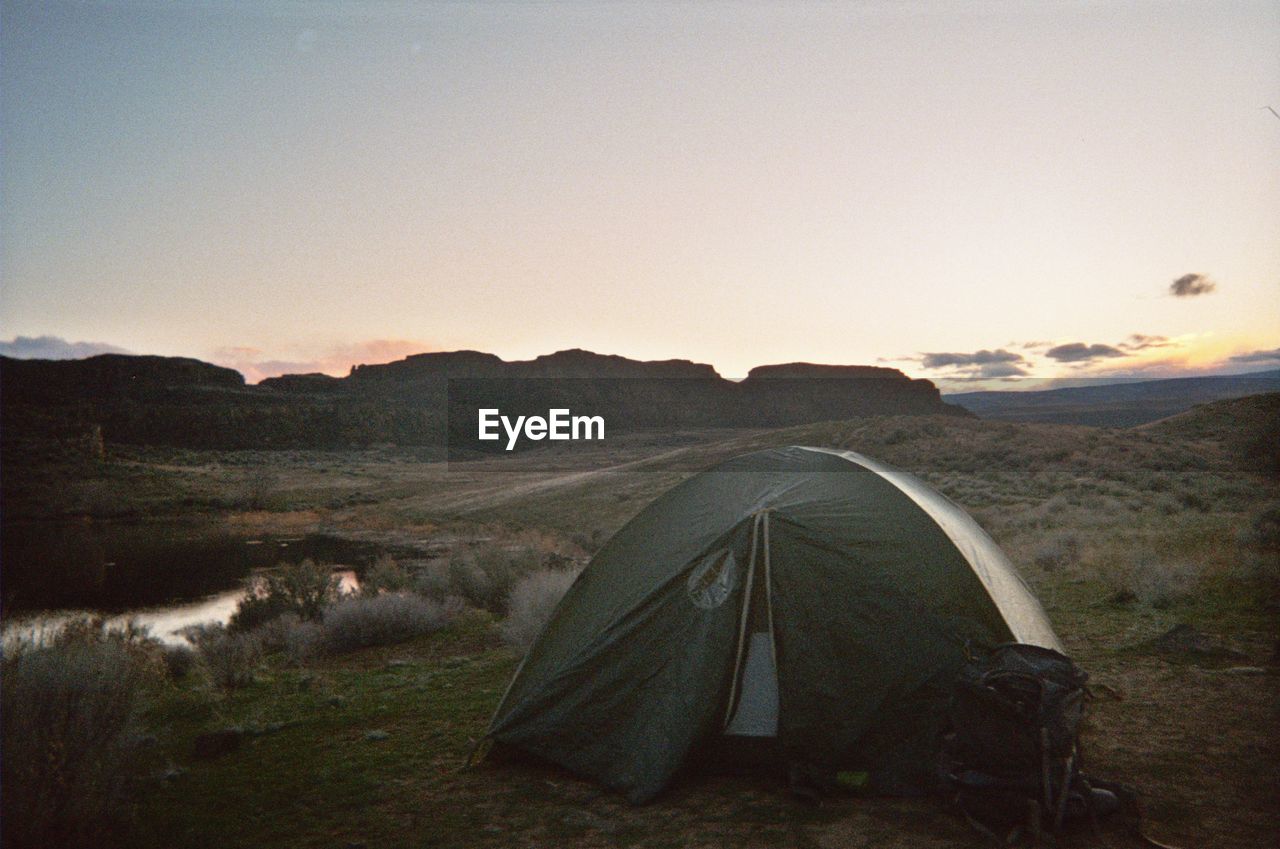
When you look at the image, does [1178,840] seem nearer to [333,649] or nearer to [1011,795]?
[1011,795]

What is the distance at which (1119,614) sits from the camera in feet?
31.8

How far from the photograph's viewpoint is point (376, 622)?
10469mm

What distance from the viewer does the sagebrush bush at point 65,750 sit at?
416 centimetres

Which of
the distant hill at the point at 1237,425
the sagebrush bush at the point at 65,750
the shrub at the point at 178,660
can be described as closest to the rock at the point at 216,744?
the sagebrush bush at the point at 65,750

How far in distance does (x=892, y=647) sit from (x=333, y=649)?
7.83m

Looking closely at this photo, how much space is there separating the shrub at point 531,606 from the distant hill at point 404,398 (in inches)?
1666

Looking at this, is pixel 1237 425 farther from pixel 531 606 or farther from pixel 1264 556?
pixel 531 606

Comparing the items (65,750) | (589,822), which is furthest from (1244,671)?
(65,750)

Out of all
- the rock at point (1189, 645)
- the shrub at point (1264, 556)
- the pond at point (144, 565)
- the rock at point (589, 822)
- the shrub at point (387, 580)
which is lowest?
the pond at point (144, 565)

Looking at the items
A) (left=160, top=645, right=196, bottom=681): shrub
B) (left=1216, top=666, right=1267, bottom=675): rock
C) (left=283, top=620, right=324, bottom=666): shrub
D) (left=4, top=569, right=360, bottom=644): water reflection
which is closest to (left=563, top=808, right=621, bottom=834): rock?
(left=283, top=620, right=324, bottom=666): shrub

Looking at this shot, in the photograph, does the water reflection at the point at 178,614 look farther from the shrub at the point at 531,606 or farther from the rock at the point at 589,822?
the rock at the point at 589,822

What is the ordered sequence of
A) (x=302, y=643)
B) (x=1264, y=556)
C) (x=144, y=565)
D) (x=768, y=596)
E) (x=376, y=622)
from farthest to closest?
(x=144, y=565) < (x=1264, y=556) < (x=376, y=622) < (x=302, y=643) < (x=768, y=596)

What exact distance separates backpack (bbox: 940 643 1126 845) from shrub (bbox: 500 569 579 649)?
5132 mm

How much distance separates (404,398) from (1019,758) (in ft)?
340
